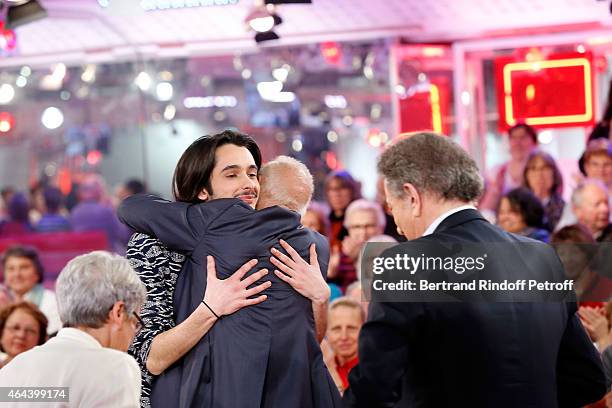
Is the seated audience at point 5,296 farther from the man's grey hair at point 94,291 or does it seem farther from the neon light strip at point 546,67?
the neon light strip at point 546,67

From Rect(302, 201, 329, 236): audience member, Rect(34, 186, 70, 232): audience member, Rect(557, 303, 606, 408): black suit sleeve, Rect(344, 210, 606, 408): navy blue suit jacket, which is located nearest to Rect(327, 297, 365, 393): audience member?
Rect(302, 201, 329, 236): audience member

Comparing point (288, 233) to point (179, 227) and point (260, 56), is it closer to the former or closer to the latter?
point (179, 227)

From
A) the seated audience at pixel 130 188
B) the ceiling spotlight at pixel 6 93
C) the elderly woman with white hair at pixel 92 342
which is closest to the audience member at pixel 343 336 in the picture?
the elderly woman with white hair at pixel 92 342

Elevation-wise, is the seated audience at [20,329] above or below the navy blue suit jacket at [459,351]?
below

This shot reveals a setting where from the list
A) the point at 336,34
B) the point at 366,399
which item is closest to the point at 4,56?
the point at 336,34

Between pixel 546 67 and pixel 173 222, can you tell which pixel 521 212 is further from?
pixel 173 222

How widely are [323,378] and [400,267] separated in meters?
0.58

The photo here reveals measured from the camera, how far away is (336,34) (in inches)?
305

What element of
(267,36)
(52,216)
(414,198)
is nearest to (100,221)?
(52,216)

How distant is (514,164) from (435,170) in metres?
4.67

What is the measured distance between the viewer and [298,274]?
107 inches

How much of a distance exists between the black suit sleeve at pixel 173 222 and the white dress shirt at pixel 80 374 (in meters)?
0.34

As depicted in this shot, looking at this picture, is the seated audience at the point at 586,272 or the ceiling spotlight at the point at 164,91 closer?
the seated audience at the point at 586,272

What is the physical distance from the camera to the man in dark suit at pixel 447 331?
7.29ft
